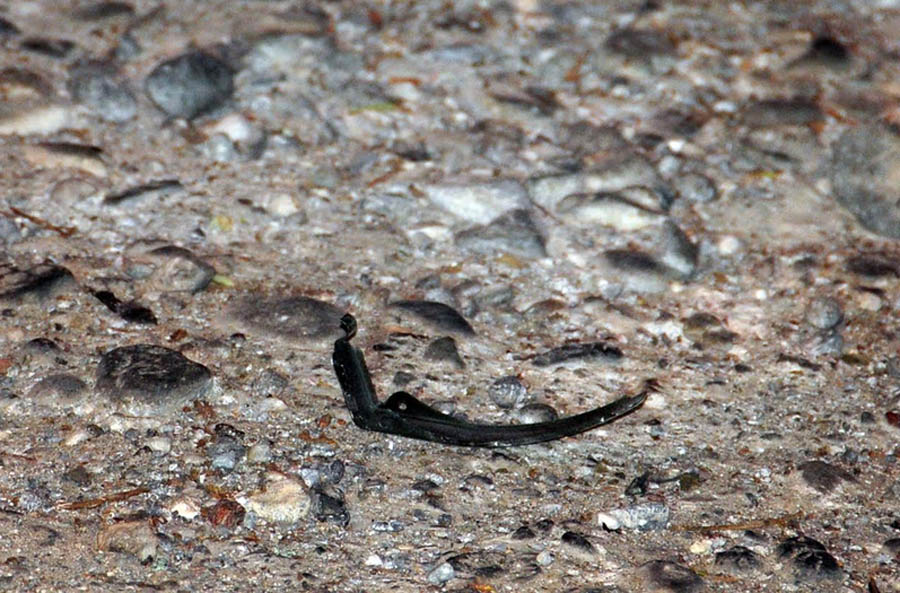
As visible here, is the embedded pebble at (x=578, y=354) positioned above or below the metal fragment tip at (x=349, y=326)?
below

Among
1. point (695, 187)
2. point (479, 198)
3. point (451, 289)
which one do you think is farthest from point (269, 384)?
point (695, 187)

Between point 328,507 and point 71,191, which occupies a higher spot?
point 71,191

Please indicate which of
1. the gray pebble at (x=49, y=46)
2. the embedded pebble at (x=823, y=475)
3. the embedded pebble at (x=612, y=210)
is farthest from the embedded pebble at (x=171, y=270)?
the embedded pebble at (x=823, y=475)

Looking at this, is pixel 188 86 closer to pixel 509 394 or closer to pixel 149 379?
pixel 149 379

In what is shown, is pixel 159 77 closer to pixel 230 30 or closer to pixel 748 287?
pixel 230 30

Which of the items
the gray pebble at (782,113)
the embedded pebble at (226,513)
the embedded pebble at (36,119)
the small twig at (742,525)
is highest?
the embedded pebble at (36,119)

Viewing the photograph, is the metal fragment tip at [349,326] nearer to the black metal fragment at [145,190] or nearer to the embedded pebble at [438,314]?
the embedded pebble at [438,314]
